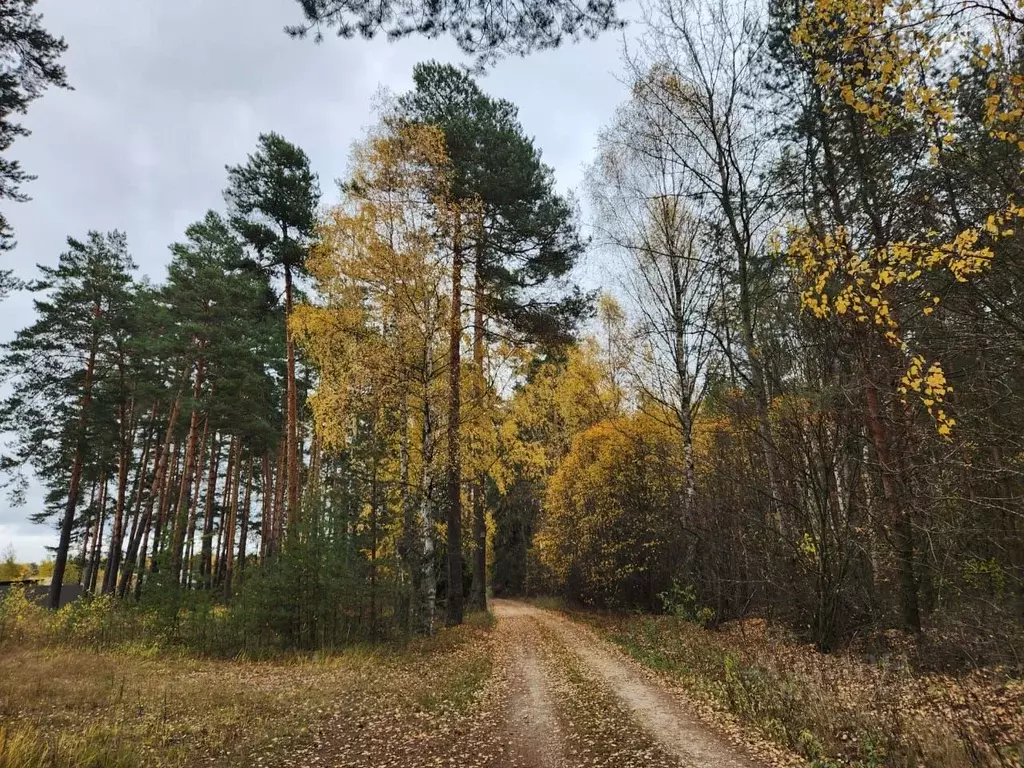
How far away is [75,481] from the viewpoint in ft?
61.3

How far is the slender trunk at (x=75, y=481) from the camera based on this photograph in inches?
723

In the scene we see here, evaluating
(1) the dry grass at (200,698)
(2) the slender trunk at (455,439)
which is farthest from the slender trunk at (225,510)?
(2) the slender trunk at (455,439)

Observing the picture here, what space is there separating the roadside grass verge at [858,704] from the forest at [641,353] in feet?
0.40

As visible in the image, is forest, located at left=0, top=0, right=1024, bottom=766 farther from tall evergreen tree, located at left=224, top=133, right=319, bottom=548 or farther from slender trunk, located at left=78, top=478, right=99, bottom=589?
slender trunk, located at left=78, top=478, right=99, bottom=589

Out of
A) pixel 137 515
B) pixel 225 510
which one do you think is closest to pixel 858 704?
pixel 137 515

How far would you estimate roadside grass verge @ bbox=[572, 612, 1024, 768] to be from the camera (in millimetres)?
4277

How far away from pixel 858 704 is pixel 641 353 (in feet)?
31.9

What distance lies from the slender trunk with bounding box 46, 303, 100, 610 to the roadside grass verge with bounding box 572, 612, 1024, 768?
20.8m

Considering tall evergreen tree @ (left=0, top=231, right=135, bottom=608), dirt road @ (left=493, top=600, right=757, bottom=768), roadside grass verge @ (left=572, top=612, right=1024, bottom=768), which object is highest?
tall evergreen tree @ (left=0, top=231, right=135, bottom=608)

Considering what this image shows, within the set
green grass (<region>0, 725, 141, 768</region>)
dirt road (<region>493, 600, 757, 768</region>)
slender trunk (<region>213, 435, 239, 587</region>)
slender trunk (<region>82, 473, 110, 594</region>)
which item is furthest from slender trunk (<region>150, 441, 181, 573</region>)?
dirt road (<region>493, 600, 757, 768</region>)

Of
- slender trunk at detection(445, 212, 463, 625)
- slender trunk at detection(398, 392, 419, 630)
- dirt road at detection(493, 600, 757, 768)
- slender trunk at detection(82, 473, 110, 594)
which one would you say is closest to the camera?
dirt road at detection(493, 600, 757, 768)

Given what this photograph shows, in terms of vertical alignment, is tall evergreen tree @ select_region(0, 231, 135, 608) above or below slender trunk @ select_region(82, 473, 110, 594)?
above

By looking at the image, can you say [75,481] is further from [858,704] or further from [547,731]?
[858,704]

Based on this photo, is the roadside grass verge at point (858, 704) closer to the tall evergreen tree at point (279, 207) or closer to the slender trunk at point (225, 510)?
the tall evergreen tree at point (279, 207)
